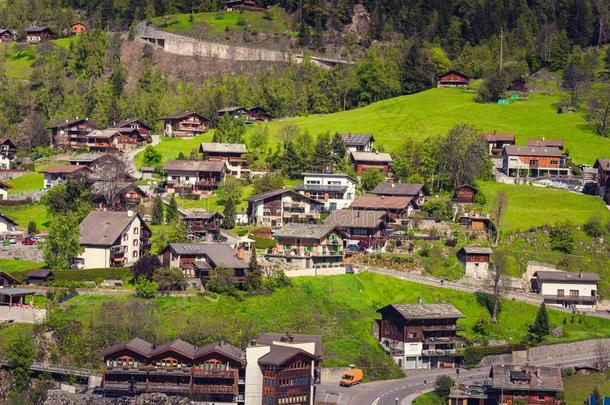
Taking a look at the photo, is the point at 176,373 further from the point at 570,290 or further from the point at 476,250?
the point at 570,290

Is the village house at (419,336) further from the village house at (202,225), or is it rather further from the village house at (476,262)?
the village house at (202,225)

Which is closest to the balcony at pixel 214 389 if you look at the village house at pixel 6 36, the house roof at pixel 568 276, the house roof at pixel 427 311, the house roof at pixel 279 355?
the house roof at pixel 279 355

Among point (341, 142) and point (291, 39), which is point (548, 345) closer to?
point (341, 142)

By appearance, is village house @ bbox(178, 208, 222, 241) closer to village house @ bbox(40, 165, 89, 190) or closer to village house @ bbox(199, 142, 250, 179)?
village house @ bbox(40, 165, 89, 190)

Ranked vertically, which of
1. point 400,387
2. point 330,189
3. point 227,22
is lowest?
point 400,387

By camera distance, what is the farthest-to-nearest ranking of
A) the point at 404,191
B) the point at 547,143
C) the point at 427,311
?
the point at 547,143
the point at 404,191
the point at 427,311

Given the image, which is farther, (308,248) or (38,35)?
(38,35)

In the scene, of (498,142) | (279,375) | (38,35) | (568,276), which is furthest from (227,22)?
(279,375)
